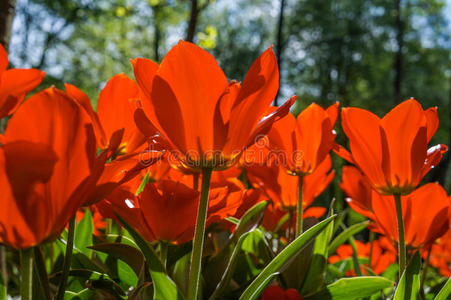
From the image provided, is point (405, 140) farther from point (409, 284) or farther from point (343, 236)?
point (343, 236)

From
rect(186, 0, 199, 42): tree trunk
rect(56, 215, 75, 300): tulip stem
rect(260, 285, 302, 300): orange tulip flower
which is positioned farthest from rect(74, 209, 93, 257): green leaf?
rect(186, 0, 199, 42): tree trunk

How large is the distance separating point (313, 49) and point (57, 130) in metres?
18.6

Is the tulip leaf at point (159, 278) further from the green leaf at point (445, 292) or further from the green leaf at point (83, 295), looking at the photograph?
the green leaf at point (445, 292)

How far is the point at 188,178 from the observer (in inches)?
31.0

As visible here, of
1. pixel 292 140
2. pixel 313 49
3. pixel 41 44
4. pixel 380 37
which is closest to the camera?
pixel 292 140

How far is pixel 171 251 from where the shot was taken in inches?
26.9

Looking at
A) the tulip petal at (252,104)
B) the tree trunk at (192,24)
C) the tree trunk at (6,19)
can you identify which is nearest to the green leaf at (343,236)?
the tulip petal at (252,104)

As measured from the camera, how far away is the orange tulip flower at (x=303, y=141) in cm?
79

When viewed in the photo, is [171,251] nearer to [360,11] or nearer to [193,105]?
[193,105]

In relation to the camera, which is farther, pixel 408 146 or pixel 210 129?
pixel 408 146

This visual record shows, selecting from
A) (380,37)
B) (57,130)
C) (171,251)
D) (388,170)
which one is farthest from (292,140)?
(380,37)

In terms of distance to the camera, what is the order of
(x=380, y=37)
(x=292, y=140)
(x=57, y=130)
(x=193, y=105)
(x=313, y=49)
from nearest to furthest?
(x=57, y=130), (x=193, y=105), (x=292, y=140), (x=380, y=37), (x=313, y=49)

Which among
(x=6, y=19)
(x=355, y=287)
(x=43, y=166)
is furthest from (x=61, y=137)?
(x=6, y=19)

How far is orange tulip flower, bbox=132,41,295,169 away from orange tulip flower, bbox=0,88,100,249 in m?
0.13
